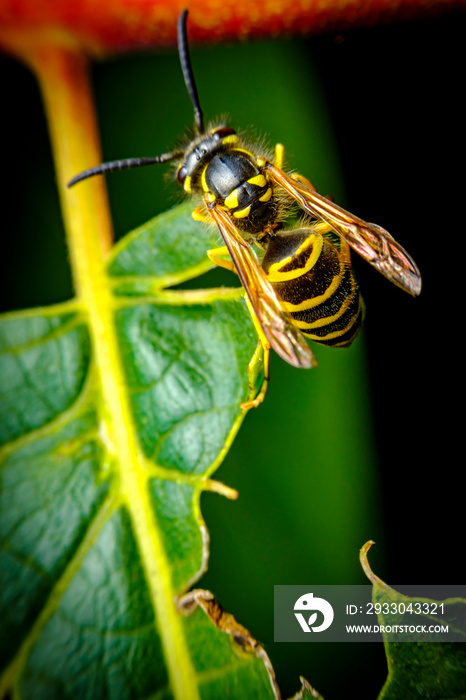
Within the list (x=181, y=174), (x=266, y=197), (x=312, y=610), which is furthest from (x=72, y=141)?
(x=312, y=610)

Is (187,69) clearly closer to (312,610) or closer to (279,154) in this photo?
(279,154)

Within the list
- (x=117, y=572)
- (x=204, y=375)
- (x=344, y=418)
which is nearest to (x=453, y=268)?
(x=344, y=418)

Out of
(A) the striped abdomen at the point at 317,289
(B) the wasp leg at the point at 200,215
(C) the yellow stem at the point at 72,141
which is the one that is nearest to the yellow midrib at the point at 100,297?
(C) the yellow stem at the point at 72,141

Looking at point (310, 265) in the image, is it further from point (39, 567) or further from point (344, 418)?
point (39, 567)

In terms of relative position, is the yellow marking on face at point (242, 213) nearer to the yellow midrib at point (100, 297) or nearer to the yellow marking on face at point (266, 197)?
the yellow marking on face at point (266, 197)

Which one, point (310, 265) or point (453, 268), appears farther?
point (453, 268)

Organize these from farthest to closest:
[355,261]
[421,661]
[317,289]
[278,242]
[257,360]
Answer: [355,261] < [278,242] < [317,289] < [257,360] < [421,661]
